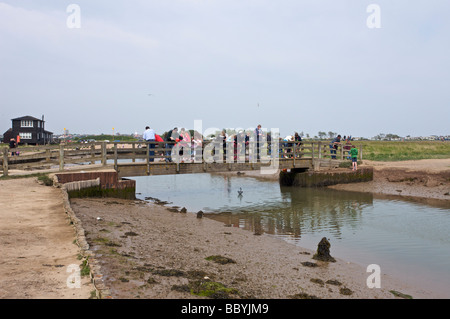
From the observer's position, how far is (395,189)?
23078mm

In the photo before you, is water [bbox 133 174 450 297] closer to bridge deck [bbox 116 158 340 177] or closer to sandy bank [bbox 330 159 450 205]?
bridge deck [bbox 116 158 340 177]

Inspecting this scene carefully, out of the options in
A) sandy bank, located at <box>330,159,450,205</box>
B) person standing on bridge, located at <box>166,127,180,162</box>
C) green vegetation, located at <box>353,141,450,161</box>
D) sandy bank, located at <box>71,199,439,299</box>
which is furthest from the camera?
green vegetation, located at <box>353,141,450,161</box>

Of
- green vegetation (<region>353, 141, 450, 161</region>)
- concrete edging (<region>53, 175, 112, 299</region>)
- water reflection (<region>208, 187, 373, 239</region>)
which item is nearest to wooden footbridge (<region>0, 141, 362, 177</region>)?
water reflection (<region>208, 187, 373, 239</region>)

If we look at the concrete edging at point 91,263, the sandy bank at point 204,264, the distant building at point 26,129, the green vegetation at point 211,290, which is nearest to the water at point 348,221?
the sandy bank at point 204,264

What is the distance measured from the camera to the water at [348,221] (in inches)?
395

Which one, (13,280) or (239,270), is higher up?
(13,280)

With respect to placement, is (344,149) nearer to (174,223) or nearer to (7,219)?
(174,223)

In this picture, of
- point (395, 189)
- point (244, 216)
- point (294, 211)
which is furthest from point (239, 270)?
point (395, 189)

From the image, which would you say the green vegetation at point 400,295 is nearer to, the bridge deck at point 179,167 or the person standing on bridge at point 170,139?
the bridge deck at point 179,167

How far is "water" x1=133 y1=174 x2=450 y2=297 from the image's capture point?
32.9 ft

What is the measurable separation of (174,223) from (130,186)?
5396mm

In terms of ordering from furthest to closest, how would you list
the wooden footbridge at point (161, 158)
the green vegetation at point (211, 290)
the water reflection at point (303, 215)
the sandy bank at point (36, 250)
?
the wooden footbridge at point (161, 158) < the water reflection at point (303, 215) < the green vegetation at point (211, 290) < the sandy bank at point (36, 250)
